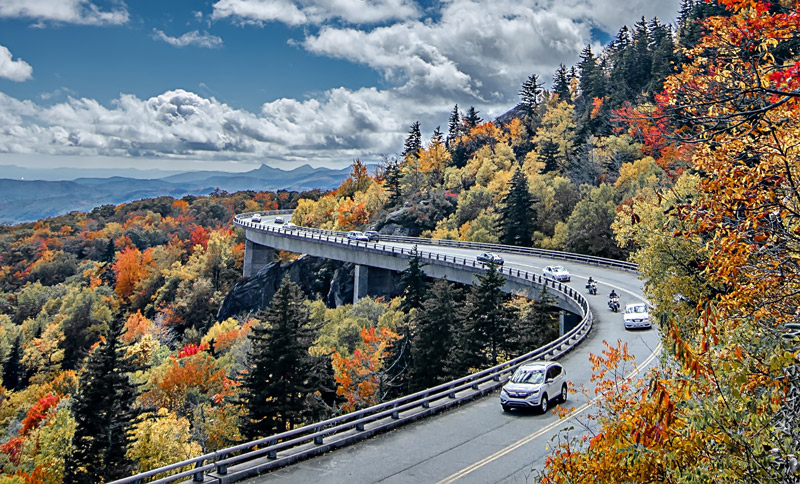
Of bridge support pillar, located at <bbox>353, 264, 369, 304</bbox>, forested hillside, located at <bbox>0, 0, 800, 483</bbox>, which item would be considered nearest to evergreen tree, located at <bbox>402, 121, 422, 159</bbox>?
forested hillside, located at <bbox>0, 0, 800, 483</bbox>

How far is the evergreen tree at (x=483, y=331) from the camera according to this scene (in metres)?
30.5

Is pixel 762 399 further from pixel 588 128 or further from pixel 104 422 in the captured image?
pixel 588 128

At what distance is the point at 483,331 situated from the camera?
3206 cm

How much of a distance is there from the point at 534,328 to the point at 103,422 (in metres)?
26.2

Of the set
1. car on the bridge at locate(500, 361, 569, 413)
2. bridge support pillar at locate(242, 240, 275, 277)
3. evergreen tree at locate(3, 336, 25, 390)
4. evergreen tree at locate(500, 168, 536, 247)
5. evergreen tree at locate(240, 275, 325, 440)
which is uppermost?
evergreen tree at locate(500, 168, 536, 247)

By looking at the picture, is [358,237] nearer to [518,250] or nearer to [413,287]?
[518,250]

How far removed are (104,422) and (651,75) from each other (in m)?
100

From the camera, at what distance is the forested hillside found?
17.6 ft

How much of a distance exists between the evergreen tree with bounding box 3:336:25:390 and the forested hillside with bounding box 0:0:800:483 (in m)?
0.22

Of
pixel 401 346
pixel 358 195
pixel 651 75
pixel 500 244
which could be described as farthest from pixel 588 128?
pixel 401 346

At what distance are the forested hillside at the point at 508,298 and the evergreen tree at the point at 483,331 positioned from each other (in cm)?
16

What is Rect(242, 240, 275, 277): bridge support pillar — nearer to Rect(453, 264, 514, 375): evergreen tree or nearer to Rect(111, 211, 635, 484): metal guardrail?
Rect(111, 211, 635, 484): metal guardrail

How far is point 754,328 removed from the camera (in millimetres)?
5484

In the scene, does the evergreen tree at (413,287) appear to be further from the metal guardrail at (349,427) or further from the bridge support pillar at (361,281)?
the bridge support pillar at (361,281)
